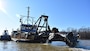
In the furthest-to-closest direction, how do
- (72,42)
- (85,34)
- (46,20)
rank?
(85,34)
(46,20)
(72,42)

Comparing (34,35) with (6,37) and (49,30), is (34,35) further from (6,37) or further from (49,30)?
(6,37)

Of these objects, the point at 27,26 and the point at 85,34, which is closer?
the point at 27,26

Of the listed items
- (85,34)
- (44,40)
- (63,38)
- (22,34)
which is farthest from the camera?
(85,34)

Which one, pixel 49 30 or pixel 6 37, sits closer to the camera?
pixel 49 30

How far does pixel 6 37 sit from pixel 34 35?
2244 cm

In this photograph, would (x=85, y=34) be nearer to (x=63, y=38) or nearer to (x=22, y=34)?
(x=22, y=34)

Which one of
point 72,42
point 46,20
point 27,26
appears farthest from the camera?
point 27,26

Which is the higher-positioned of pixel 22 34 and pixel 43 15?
pixel 43 15

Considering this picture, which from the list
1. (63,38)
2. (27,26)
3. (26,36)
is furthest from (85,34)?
(63,38)

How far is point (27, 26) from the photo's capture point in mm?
82875

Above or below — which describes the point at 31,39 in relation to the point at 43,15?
A: below

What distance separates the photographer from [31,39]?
211 feet

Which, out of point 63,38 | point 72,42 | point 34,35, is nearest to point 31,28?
point 34,35

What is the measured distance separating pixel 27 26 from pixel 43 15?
1720 centimetres
